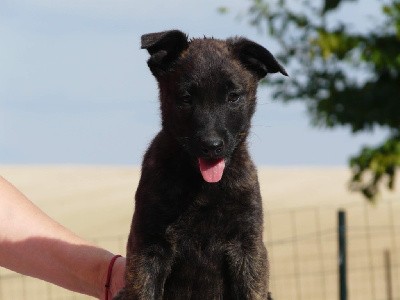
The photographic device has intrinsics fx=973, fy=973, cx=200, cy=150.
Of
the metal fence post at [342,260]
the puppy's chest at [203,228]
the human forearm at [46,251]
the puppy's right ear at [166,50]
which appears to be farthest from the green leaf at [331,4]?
the puppy's chest at [203,228]

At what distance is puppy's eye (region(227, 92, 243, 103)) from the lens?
3.78m

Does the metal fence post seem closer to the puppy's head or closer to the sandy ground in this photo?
the sandy ground

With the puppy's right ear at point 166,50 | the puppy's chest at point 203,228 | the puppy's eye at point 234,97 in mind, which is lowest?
the puppy's chest at point 203,228

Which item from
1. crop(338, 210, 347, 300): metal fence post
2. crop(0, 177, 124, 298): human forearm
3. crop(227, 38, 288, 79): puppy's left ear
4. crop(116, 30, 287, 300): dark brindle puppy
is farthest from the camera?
crop(338, 210, 347, 300): metal fence post

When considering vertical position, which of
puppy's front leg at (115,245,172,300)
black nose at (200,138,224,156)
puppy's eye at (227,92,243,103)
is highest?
puppy's eye at (227,92,243,103)

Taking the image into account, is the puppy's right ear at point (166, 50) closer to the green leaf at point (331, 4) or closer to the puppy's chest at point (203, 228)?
the puppy's chest at point (203, 228)

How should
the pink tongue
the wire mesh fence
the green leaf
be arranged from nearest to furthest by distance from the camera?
1. the pink tongue
2. the wire mesh fence
3. the green leaf

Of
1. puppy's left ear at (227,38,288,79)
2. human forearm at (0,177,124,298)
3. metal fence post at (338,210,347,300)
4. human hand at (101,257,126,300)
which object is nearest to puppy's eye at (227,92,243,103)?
puppy's left ear at (227,38,288,79)

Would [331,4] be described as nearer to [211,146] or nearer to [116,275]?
[116,275]

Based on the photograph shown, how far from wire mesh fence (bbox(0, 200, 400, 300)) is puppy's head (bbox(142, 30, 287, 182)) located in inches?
258

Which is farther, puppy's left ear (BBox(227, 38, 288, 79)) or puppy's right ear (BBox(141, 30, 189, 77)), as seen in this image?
puppy's left ear (BBox(227, 38, 288, 79))

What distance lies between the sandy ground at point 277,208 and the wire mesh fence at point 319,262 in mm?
27

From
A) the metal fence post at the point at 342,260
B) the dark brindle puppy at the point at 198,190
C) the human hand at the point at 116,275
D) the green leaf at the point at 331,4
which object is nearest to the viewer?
the dark brindle puppy at the point at 198,190

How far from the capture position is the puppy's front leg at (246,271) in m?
3.74
